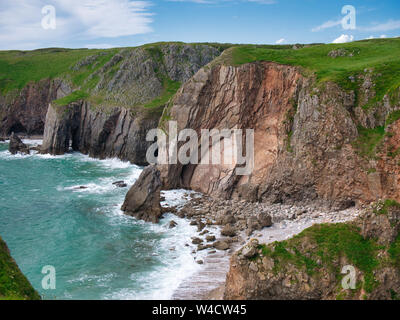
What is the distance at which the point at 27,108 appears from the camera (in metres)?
79.6

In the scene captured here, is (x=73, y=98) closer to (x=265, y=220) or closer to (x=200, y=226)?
(x=200, y=226)

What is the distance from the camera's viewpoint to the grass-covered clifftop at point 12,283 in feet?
41.9

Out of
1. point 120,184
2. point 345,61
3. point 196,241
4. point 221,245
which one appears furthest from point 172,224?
point 345,61

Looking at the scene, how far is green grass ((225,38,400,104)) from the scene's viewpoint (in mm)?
30547

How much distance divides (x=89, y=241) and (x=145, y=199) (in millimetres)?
6520

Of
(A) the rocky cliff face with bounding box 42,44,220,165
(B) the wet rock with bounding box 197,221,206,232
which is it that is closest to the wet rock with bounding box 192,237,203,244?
(B) the wet rock with bounding box 197,221,206,232

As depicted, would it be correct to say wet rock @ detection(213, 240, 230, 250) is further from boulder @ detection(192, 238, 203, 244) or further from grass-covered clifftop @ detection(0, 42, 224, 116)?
grass-covered clifftop @ detection(0, 42, 224, 116)

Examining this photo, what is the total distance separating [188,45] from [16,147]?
3738cm

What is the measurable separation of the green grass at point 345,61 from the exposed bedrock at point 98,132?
70.5 ft

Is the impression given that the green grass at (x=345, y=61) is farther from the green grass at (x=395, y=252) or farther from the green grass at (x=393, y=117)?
the green grass at (x=395, y=252)

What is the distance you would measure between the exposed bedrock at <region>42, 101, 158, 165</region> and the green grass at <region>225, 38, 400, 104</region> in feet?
70.5

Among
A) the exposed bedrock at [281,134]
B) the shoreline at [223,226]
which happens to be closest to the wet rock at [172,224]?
the shoreline at [223,226]

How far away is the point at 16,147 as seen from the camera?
63.2m
